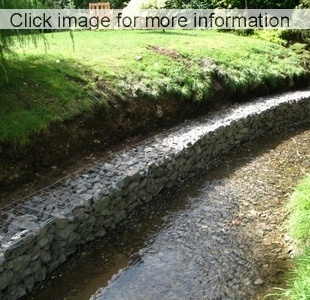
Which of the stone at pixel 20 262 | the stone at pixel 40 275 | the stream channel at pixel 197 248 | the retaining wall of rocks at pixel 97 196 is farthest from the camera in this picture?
the stream channel at pixel 197 248

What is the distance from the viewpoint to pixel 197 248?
545 cm

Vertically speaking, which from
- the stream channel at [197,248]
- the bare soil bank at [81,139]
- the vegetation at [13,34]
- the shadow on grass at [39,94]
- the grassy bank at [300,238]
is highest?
the vegetation at [13,34]

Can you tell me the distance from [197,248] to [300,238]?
4.23 feet

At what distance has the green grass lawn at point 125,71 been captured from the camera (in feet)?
20.1

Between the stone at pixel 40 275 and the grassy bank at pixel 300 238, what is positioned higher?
the grassy bank at pixel 300 238

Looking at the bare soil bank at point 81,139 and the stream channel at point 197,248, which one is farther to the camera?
the bare soil bank at point 81,139

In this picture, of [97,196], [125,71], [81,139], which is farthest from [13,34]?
[125,71]

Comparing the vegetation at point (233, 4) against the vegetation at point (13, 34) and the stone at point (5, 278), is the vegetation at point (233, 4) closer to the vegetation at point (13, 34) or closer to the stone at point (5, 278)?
the vegetation at point (13, 34)

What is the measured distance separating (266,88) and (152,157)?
504 cm

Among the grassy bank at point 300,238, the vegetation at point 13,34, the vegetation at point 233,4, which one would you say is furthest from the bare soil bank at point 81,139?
the vegetation at point 233,4

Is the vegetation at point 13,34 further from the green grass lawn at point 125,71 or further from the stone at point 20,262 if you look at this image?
the stone at point 20,262

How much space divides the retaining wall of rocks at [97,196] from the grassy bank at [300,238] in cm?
199

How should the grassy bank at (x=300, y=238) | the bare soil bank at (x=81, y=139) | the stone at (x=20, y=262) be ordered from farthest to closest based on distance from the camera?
the bare soil bank at (x=81, y=139), the stone at (x=20, y=262), the grassy bank at (x=300, y=238)

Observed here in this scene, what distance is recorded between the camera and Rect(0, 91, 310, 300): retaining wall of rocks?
4406 millimetres
